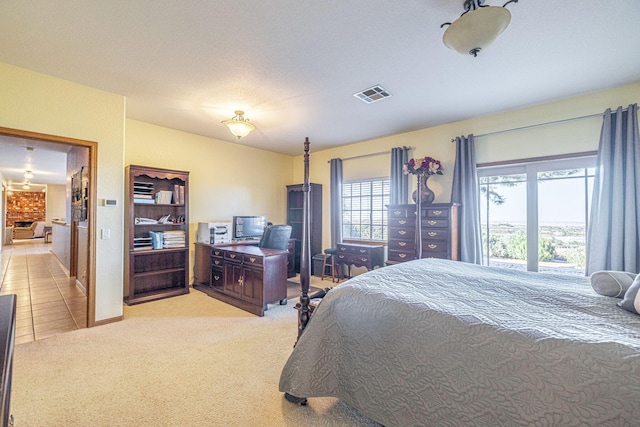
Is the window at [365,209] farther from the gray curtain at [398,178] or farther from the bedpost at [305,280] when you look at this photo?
the bedpost at [305,280]

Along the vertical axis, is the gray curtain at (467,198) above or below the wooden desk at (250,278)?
above

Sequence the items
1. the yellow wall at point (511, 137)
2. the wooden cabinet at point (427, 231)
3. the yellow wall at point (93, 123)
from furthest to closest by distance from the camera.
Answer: the wooden cabinet at point (427, 231) → the yellow wall at point (511, 137) → the yellow wall at point (93, 123)

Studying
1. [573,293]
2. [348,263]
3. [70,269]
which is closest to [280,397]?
[573,293]

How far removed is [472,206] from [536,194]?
2.60ft

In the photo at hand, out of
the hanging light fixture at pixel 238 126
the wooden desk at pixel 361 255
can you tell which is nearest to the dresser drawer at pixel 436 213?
the wooden desk at pixel 361 255

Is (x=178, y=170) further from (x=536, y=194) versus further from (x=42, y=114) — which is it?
(x=536, y=194)

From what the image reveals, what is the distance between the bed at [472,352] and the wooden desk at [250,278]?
6.13 ft

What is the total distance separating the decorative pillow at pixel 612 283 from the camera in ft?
5.16

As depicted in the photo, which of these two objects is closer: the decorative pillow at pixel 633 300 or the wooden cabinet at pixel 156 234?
the decorative pillow at pixel 633 300

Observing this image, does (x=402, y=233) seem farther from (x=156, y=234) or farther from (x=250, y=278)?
(x=156, y=234)

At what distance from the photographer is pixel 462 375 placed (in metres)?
1.27

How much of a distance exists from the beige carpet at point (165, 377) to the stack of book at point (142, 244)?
3.79 ft

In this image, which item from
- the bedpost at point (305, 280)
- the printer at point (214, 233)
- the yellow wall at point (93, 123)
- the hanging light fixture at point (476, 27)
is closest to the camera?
the hanging light fixture at point (476, 27)

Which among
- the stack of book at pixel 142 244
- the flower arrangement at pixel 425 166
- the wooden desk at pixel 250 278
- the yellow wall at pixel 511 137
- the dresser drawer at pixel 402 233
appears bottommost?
the wooden desk at pixel 250 278
